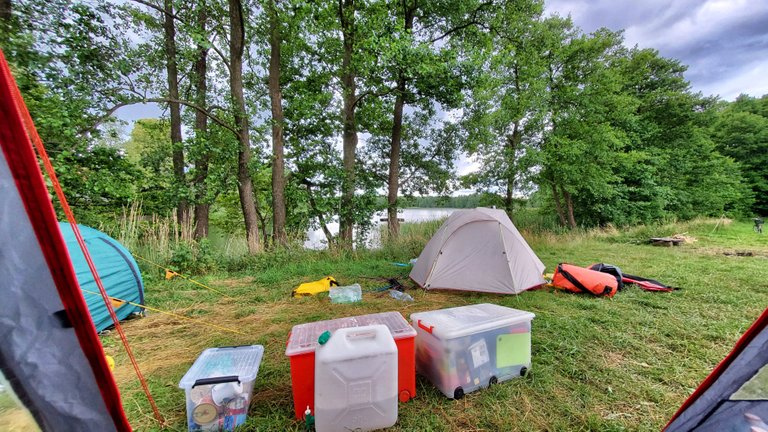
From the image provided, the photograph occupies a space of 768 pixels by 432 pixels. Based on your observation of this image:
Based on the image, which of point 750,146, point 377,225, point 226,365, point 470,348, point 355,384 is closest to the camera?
point 355,384

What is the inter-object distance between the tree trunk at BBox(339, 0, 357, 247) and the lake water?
337 millimetres

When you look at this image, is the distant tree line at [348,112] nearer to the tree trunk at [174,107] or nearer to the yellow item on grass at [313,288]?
the tree trunk at [174,107]

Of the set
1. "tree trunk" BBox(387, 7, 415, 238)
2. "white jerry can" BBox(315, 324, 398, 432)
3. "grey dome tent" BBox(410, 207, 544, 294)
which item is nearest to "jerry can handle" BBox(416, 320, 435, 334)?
"white jerry can" BBox(315, 324, 398, 432)

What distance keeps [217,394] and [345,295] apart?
78.2 inches

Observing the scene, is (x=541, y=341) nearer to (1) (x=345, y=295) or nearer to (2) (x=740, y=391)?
(2) (x=740, y=391)

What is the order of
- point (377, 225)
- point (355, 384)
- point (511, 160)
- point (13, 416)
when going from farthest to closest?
point (511, 160) < point (377, 225) < point (355, 384) < point (13, 416)

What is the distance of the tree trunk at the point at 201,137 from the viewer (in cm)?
549

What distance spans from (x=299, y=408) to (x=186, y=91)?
27.1ft

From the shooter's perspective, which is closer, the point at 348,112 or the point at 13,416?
the point at 13,416

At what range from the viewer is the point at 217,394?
1.53 metres

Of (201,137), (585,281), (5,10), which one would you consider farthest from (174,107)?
(585,281)

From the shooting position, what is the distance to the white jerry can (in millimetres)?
1395

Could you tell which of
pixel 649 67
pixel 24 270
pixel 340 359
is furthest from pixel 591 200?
pixel 24 270

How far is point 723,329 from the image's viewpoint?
2.50 meters
